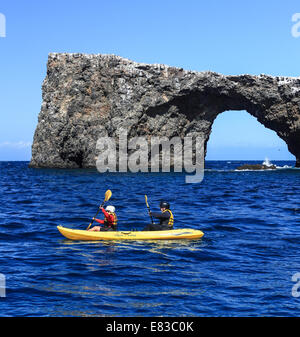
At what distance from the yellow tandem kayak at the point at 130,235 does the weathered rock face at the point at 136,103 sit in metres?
43.2

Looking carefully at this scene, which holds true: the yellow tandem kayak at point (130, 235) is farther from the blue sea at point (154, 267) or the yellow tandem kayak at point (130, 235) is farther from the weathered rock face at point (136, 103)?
the weathered rock face at point (136, 103)

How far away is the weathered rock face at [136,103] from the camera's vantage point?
5712 centimetres

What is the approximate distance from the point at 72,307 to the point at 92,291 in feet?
3.58

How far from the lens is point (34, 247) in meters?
14.3

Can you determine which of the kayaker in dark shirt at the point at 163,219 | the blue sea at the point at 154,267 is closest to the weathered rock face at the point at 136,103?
the blue sea at the point at 154,267

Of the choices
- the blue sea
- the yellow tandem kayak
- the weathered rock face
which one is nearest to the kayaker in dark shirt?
the yellow tandem kayak

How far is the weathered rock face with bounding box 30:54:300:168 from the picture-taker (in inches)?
2249

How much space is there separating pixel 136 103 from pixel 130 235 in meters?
44.7

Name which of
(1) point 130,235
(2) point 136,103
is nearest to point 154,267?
(1) point 130,235

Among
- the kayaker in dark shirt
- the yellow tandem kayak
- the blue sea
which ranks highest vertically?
the kayaker in dark shirt

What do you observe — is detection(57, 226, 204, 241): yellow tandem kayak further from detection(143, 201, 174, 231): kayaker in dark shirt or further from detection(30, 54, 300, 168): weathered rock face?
detection(30, 54, 300, 168): weathered rock face

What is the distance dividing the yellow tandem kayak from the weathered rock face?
43232 millimetres

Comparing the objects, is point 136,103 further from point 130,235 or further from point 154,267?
point 154,267
